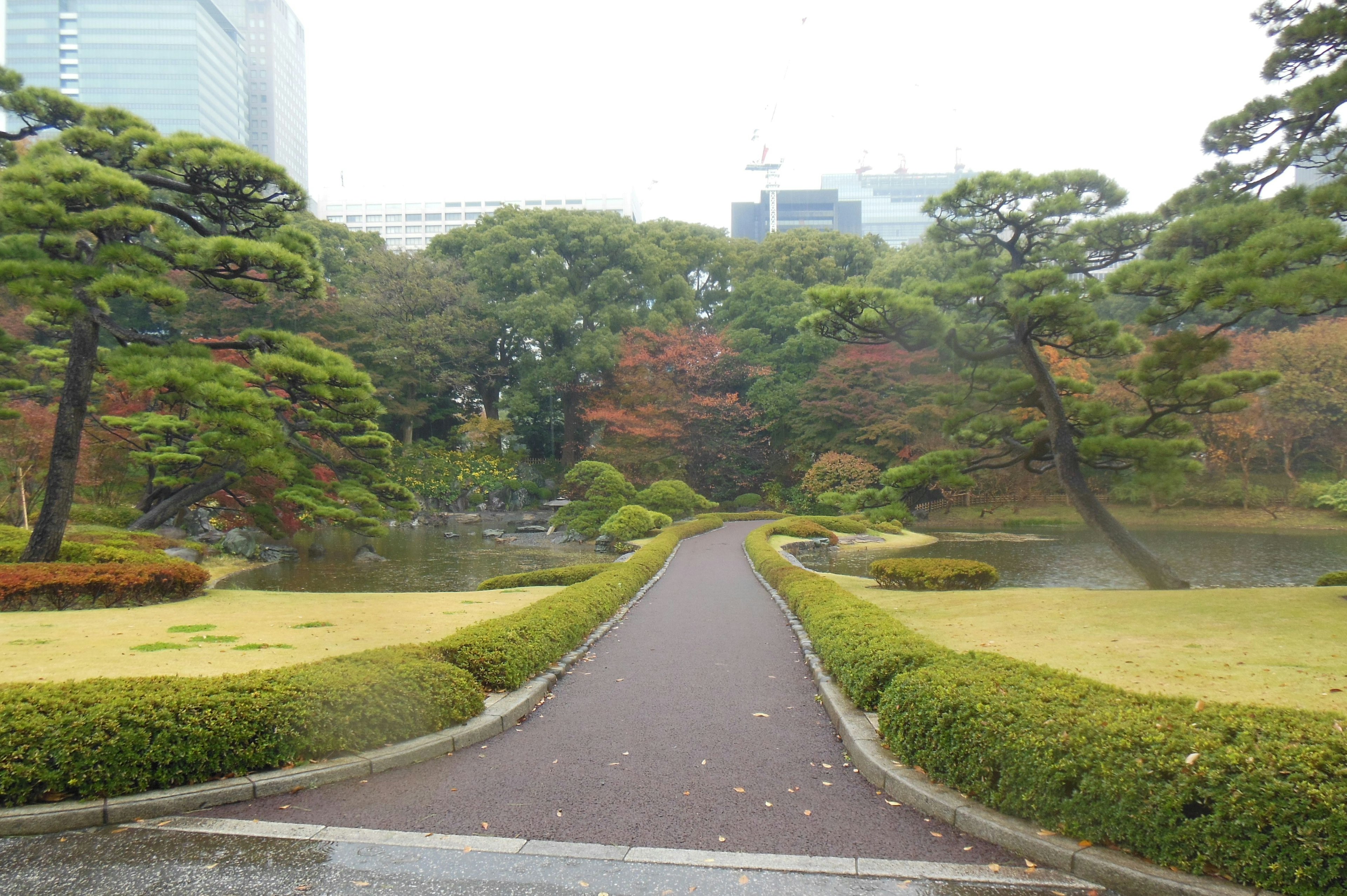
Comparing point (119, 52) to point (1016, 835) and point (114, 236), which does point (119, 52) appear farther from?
point (1016, 835)

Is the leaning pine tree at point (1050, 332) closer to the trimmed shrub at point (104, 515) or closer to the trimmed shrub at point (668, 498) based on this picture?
the trimmed shrub at point (668, 498)

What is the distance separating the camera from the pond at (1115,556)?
14.0 meters

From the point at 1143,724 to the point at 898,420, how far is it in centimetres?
2361

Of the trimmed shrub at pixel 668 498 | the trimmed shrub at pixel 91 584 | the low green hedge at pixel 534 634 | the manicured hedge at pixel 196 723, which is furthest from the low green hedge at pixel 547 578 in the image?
the trimmed shrub at pixel 668 498

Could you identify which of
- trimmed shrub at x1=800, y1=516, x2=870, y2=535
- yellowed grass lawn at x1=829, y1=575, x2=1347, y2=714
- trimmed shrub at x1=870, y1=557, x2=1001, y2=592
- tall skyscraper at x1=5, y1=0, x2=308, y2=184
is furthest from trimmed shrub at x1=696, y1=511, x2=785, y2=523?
tall skyscraper at x1=5, y1=0, x2=308, y2=184

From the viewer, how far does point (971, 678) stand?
4.33m

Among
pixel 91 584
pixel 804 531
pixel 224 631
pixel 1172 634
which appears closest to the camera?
pixel 1172 634

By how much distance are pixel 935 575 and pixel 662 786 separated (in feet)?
26.4

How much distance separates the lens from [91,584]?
29.7 ft

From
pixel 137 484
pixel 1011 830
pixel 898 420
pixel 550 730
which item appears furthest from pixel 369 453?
pixel 898 420

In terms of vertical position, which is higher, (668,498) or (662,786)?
(668,498)

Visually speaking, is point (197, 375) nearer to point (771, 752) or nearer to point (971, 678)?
point (771, 752)

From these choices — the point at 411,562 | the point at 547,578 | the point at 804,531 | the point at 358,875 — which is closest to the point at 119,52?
the point at 411,562

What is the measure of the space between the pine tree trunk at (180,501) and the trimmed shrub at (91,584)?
16.8 feet
